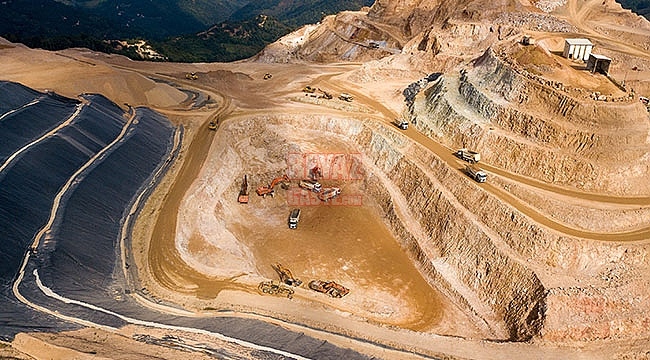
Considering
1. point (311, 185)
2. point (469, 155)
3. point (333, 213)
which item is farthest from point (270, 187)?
point (469, 155)

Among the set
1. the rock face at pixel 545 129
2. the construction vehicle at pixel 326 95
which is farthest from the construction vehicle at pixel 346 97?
the rock face at pixel 545 129

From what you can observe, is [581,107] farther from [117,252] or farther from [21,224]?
[21,224]

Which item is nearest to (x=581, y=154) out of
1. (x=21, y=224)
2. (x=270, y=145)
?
(x=270, y=145)

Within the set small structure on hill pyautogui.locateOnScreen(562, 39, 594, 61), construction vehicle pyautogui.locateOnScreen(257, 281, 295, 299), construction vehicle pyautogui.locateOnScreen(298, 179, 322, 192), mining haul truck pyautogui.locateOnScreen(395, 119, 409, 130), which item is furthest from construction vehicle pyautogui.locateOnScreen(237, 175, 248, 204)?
small structure on hill pyautogui.locateOnScreen(562, 39, 594, 61)

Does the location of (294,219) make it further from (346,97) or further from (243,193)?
(346,97)

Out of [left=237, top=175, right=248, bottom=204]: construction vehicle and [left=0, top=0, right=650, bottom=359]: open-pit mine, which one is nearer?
[left=0, top=0, right=650, bottom=359]: open-pit mine

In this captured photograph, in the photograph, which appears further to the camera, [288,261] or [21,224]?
[288,261]

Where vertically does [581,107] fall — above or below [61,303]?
above

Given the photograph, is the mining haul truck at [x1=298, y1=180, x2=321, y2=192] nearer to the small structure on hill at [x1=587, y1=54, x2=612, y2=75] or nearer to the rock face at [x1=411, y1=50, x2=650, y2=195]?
the rock face at [x1=411, y1=50, x2=650, y2=195]
